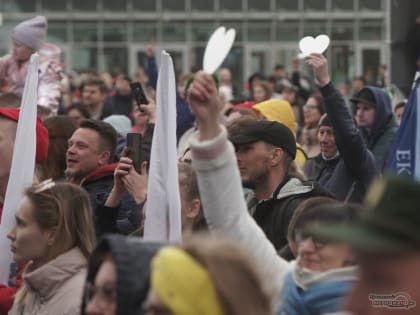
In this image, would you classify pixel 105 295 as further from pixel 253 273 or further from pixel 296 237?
pixel 296 237

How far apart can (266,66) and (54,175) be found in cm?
3476

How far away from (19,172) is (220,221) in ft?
9.68

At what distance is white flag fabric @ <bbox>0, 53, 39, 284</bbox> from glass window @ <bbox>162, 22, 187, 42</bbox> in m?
36.5

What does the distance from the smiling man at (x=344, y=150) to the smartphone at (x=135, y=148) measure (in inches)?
56.8

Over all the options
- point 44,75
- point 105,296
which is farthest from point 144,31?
point 105,296

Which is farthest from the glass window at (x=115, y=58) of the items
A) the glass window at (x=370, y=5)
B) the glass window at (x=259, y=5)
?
the glass window at (x=370, y=5)

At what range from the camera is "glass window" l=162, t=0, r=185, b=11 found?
147 ft

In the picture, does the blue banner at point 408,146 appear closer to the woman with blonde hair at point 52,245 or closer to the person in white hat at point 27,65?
the woman with blonde hair at point 52,245

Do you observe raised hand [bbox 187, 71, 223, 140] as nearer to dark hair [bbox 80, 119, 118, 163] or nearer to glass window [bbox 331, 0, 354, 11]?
dark hair [bbox 80, 119, 118, 163]

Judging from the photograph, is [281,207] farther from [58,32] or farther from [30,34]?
[58,32]

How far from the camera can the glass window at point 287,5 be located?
44656 millimetres

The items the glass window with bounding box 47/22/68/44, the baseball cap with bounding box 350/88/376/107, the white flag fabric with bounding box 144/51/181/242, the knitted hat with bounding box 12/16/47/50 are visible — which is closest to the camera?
the white flag fabric with bounding box 144/51/181/242

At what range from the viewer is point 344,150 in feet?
30.3

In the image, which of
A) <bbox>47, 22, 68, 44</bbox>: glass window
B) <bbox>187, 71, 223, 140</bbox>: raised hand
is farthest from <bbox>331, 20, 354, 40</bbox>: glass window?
<bbox>187, 71, 223, 140</bbox>: raised hand
